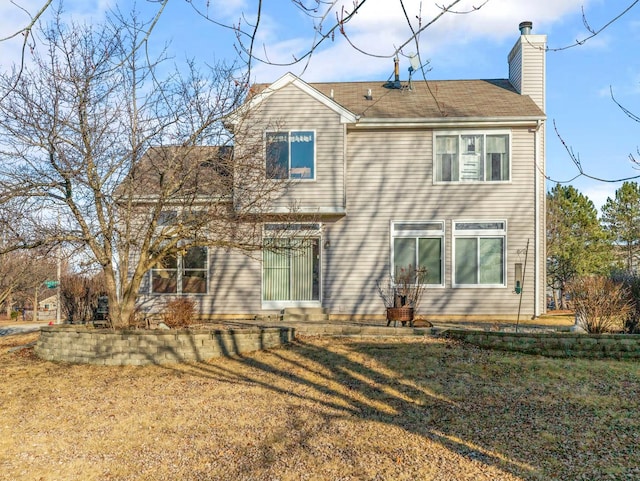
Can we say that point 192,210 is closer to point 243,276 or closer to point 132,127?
point 132,127

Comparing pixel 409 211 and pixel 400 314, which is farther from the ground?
pixel 409 211

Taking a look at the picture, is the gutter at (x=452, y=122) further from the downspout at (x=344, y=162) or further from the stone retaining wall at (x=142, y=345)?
the stone retaining wall at (x=142, y=345)

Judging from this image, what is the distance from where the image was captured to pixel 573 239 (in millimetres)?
30891

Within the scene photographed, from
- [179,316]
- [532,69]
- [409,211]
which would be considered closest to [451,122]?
[409,211]

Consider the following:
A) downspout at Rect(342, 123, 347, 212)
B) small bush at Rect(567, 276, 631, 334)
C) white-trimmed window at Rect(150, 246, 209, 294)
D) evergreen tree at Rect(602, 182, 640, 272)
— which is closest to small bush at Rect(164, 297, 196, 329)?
white-trimmed window at Rect(150, 246, 209, 294)

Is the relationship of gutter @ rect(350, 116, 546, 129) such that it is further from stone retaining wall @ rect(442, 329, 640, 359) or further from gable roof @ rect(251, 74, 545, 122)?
stone retaining wall @ rect(442, 329, 640, 359)

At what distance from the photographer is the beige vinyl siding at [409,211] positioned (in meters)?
15.0

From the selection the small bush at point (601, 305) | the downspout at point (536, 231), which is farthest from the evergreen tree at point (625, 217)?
the small bush at point (601, 305)

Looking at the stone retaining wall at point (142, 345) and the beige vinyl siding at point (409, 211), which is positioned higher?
the beige vinyl siding at point (409, 211)

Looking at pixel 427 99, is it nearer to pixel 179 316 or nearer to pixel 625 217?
pixel 179 316

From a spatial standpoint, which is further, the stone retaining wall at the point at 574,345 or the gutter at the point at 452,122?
the gutter at the point at 452,122

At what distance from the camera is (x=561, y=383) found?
8.01 metres

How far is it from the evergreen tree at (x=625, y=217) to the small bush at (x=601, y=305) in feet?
89.5

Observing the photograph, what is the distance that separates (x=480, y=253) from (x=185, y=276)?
308 inches
